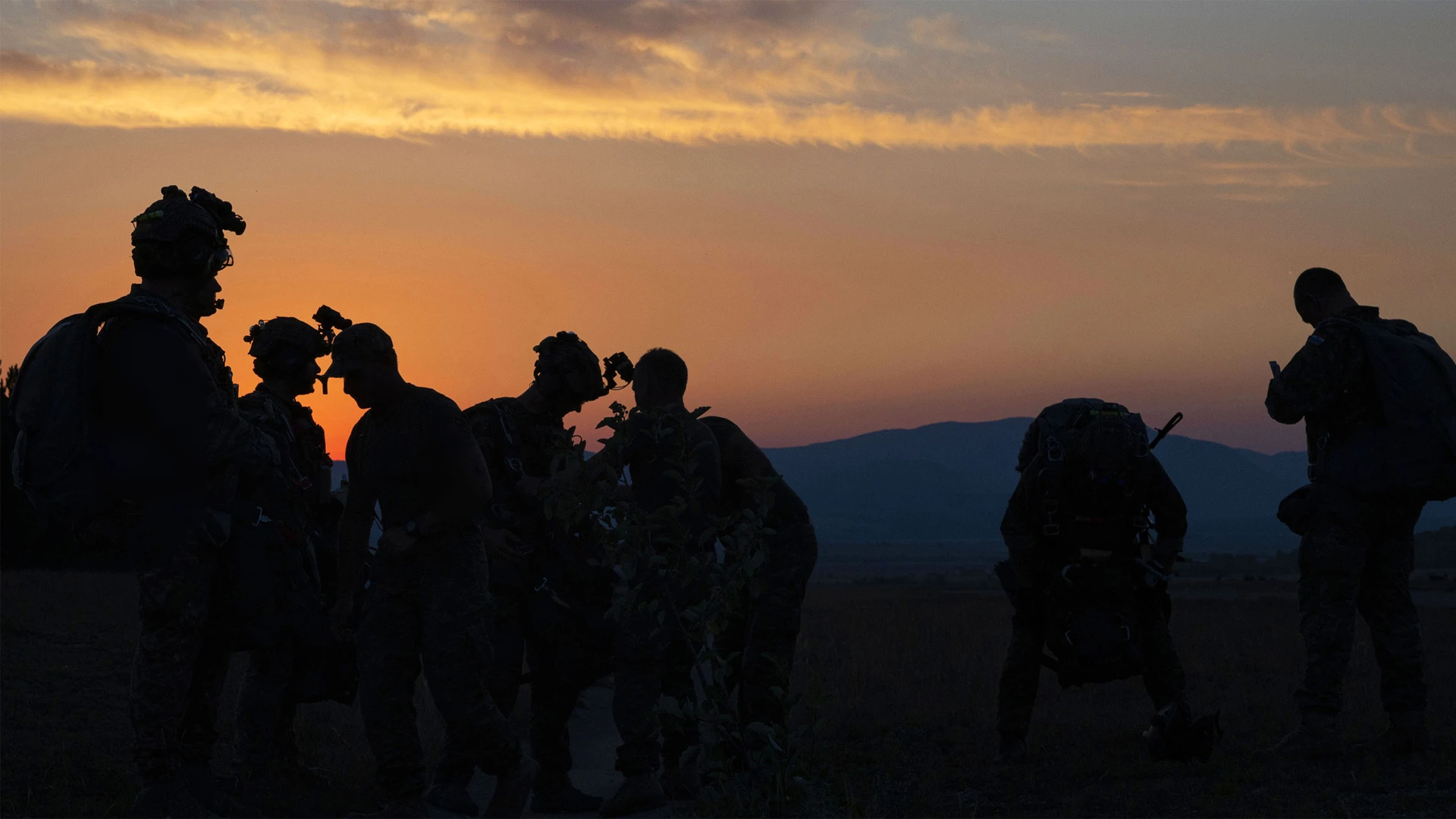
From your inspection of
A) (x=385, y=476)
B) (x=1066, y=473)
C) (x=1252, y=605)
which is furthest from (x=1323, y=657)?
(x=1252, y=605)

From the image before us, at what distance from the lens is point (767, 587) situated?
24.4 ft

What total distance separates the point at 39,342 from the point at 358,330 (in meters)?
1.35

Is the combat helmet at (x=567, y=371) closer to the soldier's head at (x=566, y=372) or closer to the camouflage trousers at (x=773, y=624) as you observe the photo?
the soldier's head at (x=566, y=372)

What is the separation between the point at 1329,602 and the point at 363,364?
5.79 meters

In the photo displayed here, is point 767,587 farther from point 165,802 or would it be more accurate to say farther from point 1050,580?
point 165,802

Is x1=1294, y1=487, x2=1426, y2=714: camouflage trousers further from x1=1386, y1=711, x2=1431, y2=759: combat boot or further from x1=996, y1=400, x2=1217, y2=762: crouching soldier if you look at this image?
x1=996, y1=400, x2=1217, y2=762: crouching soldier

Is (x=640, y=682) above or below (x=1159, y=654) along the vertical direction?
above

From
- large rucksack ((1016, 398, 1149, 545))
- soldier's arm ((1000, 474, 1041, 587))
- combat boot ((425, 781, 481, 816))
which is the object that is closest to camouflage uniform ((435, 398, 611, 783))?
combat boot ((425, 781, 481, 816))

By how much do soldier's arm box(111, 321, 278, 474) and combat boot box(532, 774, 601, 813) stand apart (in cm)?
273

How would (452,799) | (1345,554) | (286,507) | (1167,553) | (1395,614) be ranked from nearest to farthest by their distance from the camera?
(452,799), (286,507), (1345,554), (1395,614), (1167,553)

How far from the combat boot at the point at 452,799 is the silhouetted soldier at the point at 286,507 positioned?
3.26 ft

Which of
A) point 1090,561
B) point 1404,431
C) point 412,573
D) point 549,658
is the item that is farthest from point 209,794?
point 1404,431

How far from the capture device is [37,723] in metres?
9.09

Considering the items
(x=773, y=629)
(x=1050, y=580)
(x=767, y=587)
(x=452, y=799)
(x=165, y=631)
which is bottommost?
(x=452, y=799)
